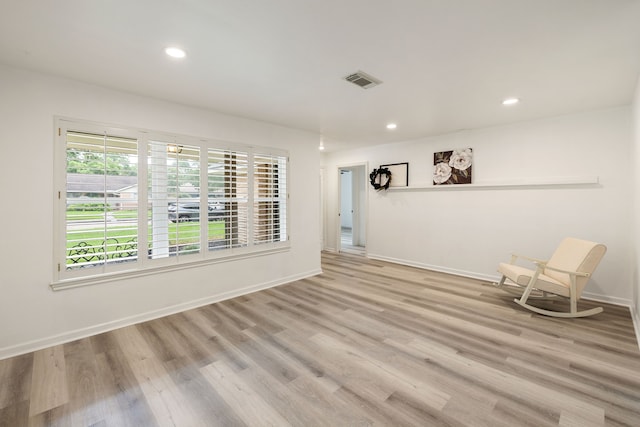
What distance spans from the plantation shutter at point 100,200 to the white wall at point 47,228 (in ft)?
0.51

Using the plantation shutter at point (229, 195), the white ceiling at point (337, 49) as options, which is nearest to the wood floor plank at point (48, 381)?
the plantation shutter at point (229, 195)

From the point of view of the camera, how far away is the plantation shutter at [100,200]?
9.00ft

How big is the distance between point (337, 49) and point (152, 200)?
250 centimetres

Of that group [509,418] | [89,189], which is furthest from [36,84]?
[509,418]

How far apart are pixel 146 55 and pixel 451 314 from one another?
3932 millimetres

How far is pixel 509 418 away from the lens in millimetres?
1737

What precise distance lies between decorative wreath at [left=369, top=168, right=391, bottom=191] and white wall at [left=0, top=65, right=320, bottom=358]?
352 centimetres

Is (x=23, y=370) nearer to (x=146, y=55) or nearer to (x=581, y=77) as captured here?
(x=146, y=55)

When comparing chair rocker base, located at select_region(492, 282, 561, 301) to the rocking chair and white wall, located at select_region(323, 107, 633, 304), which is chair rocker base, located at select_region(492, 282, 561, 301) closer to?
the rocking chair

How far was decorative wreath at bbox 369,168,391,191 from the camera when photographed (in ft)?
19.5

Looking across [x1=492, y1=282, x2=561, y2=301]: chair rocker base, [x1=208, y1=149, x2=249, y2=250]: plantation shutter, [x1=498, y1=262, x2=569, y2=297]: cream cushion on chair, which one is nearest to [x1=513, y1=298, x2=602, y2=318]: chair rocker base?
[x1=498, y1=262, x2=569, y2=297]: cream cushion on chair

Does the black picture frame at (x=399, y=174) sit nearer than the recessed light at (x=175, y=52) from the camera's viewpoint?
No

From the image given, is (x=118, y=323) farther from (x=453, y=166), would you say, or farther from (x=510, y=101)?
(x=453, y=166)

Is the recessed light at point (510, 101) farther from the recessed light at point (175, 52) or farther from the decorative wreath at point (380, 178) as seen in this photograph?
the recessed light at point (175, 52)
